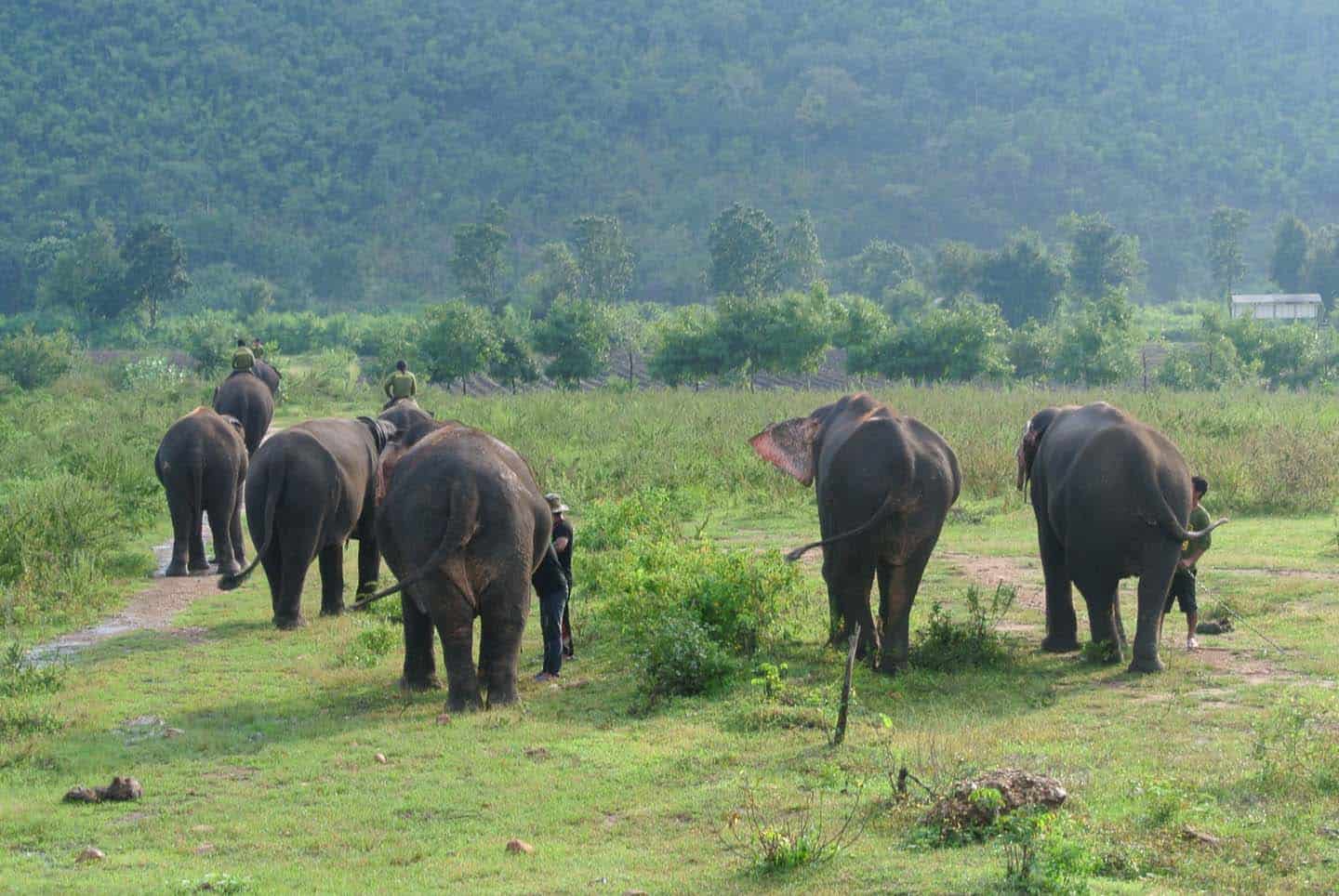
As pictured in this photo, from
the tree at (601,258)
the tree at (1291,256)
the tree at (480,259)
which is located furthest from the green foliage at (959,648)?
the tree at (1291,256)

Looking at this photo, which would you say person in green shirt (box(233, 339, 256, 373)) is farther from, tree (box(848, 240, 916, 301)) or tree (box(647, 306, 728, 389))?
tree (box(848, 240, 916, 301))

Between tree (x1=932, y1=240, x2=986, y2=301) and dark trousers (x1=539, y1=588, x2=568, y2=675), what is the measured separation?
73.5m

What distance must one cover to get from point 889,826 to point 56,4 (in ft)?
449

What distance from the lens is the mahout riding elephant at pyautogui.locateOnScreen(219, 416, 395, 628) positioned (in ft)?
42.1

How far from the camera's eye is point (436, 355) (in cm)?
4872

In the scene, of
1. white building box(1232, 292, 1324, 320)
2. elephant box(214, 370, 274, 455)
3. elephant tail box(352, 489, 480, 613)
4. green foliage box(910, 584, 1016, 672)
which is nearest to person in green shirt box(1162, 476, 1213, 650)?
green foliage box(910, 584, 1016, 672)

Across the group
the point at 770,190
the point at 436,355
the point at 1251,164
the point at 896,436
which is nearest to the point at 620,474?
the point at 896,436

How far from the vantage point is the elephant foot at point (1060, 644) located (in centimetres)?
1179

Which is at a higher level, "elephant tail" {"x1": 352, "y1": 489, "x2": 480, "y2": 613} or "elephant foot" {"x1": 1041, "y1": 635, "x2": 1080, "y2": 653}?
"elephant tail" {"x1": 352, "y1": 489, "x2": 480, "y2": 613}

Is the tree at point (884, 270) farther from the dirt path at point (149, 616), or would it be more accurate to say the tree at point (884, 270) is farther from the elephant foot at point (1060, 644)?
the elephant foot at point (1060, 644)

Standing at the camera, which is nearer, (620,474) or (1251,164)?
(620,474)

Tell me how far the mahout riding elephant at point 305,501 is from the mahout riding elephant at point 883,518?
3.82 metres

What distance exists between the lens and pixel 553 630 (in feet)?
36.5

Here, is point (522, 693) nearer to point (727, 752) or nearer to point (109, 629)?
point (727, 752)
